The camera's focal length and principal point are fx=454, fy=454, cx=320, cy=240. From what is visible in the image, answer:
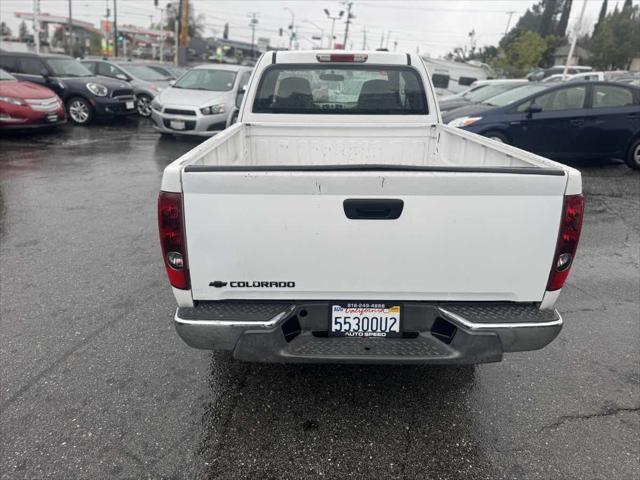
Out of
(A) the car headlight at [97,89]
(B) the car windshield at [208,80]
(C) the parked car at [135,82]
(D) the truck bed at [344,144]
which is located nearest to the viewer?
(D) the truck bed at [344,144]

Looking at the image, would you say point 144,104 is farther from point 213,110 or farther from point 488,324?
point 488,324

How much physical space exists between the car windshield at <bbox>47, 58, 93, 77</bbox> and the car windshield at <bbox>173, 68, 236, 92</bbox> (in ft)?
10.9

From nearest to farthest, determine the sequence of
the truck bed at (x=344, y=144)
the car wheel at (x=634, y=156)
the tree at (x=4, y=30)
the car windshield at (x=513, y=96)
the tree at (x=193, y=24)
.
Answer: the truck bed at (x=344, y=144), the car wheel at (x=634, y=156), the car windshield at (x=513, y=96), the tree at (x=193, y=24), the tree at (x=4, y=30)

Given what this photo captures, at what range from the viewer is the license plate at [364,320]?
2318 mm

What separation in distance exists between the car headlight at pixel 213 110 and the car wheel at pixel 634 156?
8655mm

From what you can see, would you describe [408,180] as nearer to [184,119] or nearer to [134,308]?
[134,308]

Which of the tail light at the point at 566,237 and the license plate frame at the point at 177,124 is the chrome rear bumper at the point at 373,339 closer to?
the tail light at the point at 566,237

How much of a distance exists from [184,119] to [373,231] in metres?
9.52

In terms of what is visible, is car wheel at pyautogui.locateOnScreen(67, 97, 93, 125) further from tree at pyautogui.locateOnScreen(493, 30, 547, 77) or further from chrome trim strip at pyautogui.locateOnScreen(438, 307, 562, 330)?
tree at pyautogui.locateOnScreen(493, 30, 547, 77)

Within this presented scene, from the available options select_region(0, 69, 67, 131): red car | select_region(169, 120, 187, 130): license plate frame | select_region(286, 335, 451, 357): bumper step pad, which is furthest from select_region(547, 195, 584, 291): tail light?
select_region(0, 69, 67, 131): red car

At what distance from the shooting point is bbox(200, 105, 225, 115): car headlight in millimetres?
10556

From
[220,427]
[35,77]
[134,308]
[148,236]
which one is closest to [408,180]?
[220,427]

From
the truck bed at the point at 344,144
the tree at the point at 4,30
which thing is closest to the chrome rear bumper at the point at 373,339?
the truck bed at the point at 344,144

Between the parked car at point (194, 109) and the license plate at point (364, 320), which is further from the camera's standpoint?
the parked car at point (194, 109)
